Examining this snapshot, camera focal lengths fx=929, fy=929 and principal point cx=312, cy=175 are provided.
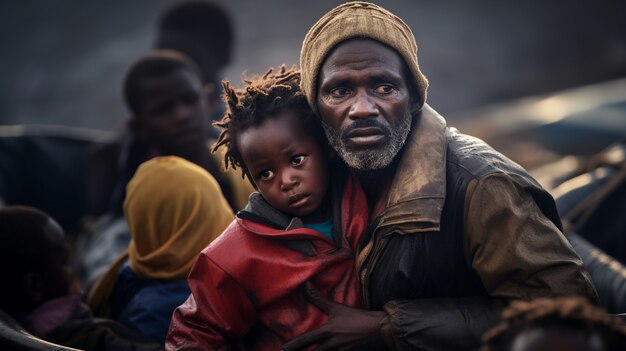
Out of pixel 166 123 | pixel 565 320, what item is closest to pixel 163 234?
pixel 166 123

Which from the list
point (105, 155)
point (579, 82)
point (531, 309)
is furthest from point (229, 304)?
point (579, 82)

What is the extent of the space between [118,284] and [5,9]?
14.2 metres

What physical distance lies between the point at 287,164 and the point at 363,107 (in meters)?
0.29

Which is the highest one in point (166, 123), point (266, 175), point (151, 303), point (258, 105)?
point (258, 105)

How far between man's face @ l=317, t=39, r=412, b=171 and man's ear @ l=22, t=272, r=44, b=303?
4.54 feet

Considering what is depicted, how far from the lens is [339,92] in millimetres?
2910

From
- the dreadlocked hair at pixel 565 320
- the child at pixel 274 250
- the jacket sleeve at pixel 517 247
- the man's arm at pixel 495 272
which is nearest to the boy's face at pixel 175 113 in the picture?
the child at pixel 274 250

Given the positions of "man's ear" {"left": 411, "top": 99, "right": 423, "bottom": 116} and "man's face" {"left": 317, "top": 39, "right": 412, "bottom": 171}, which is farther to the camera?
"man's ear" {"left": 411, "top": 99, "right": 423, "bottom": 116}

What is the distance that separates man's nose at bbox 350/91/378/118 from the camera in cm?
282

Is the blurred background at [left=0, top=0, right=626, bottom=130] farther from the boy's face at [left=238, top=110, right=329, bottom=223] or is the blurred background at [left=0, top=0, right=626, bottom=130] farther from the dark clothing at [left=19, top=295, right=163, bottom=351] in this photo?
the boy's face at [left=238, top=110, right=329, bottom=223]

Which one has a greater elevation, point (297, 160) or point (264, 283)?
point (297, 160)

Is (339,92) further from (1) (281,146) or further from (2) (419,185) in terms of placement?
(2) (419,185)

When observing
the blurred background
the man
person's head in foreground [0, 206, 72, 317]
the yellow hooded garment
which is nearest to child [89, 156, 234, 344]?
the yellow hooded garment

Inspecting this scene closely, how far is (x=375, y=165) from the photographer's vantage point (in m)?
2.84
